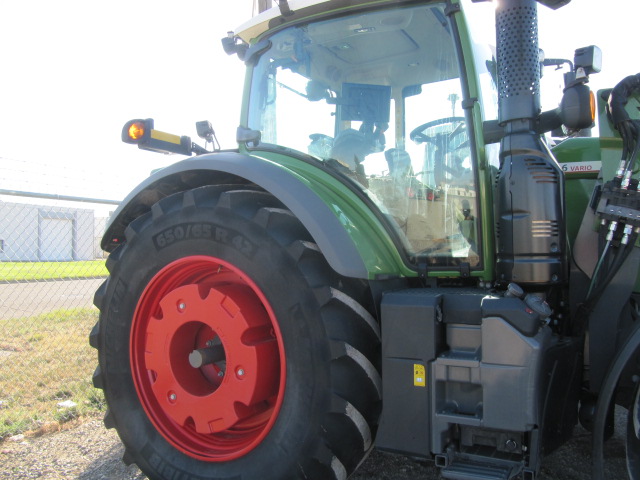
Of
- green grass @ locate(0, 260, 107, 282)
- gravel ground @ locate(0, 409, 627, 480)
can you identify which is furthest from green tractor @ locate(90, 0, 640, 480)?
green grass @ locate(0, 260, 107, 282)

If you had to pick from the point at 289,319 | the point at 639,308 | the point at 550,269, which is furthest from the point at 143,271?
the point at 639,308

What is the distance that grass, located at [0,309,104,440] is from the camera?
378cm

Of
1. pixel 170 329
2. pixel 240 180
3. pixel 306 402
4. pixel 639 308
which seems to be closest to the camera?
pixel 306 402

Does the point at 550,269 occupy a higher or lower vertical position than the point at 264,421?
higher

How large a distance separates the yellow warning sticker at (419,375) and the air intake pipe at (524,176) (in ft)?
1.78

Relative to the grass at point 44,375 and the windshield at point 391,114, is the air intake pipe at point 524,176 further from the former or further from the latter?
the grass at point 44,375

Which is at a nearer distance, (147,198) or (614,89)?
(614,89)

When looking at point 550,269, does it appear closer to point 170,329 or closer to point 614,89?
point 614,89

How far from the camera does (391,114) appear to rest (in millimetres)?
2545

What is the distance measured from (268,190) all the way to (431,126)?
823 millimetres

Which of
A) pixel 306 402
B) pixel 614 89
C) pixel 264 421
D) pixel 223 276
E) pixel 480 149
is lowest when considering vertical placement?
pixel 264 421

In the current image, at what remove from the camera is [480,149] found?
2324 millimetres

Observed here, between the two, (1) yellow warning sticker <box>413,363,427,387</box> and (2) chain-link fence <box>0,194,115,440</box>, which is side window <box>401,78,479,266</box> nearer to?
(1) yellow warning sticker <box>413,363,427,387</box>

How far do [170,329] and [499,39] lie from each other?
196cm
